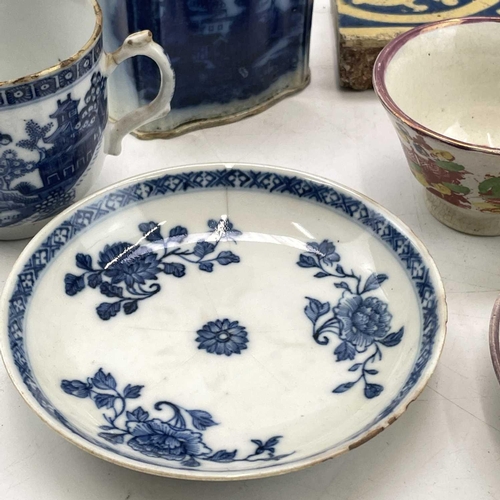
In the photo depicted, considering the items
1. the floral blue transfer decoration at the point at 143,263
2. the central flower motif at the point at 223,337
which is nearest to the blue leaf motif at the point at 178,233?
the floral blue transfer decoration at the point at 143,263

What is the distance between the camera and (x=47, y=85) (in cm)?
60

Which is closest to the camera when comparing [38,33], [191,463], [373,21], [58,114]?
[191,463]

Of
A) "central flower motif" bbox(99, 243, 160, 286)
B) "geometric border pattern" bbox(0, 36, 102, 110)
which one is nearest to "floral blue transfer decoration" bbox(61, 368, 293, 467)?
"central flower motif" bbox(99, 243, 160, 286)

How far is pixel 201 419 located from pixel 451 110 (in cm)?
44

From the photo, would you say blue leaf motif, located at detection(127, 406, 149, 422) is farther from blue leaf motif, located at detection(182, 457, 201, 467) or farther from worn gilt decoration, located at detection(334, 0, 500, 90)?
worn gilt decoration, located at detection(334, 0, 500, 90)

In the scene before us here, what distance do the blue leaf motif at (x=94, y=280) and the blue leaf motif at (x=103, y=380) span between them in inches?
3.5

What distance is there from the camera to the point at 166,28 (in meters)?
0.75

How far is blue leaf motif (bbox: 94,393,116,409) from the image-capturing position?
568 millimetres

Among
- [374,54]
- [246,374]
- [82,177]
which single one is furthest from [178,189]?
[374,54]

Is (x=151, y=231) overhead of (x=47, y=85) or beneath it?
beneath

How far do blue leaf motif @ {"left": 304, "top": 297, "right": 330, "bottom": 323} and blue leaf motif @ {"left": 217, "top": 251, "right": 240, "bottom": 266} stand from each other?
8 cm

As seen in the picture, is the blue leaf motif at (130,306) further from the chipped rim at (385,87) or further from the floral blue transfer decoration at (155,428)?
the chipped rim at (385,87)

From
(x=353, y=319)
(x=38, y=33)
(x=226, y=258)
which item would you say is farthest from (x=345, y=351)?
(x=38, y=33)

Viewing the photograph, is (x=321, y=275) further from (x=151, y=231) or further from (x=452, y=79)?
(x=452, y=79)
